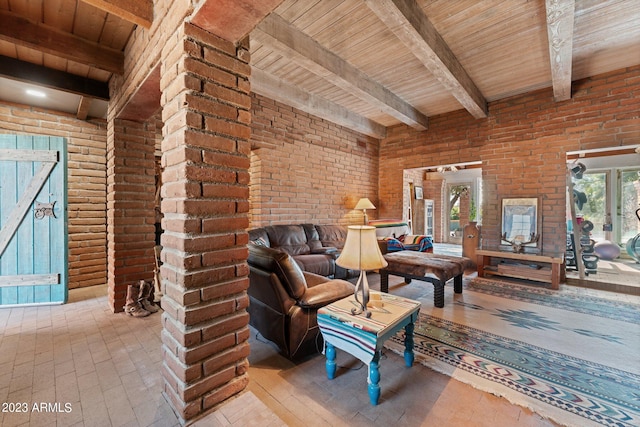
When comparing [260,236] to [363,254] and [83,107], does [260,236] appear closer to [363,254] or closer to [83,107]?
[363,254]

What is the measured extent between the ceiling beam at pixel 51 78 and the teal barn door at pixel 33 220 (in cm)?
67

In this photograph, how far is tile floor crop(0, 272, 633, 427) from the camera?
4.67 feet

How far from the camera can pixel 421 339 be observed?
2.31 m

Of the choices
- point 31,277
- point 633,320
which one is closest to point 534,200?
point 633,320

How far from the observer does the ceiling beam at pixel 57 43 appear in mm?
2010

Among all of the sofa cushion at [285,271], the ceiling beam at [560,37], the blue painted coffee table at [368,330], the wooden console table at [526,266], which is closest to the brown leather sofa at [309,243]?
the sofa cushion at [285,271]

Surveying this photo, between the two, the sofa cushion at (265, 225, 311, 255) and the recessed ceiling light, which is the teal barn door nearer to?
the recessed ceiling light

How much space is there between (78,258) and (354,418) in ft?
14.6

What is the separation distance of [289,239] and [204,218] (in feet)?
9.85

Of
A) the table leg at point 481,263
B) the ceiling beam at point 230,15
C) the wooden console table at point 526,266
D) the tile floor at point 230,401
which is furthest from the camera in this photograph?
the table leg at point 481,263

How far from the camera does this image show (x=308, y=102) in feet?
14.5

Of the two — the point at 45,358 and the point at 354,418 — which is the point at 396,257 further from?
the point at 45,358

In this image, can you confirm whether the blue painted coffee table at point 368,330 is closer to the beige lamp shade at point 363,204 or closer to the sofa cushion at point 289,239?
the sofa cushion at point 289,239

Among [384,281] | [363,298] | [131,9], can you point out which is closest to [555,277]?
[384,281]
